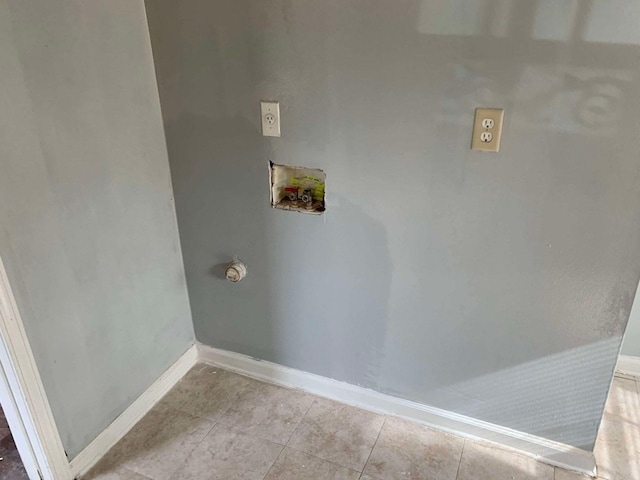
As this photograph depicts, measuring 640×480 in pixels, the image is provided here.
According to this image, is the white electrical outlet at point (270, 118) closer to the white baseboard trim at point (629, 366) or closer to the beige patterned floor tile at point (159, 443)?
the beige patterned floor tile at point (159, 443)

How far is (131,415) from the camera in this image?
181 centimetres

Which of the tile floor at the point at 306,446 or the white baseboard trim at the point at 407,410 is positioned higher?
the white baseboard trim at the point at 407,410

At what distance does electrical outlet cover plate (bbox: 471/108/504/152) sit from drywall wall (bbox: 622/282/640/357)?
44.3 inches

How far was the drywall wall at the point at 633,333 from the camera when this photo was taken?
76.5 inches

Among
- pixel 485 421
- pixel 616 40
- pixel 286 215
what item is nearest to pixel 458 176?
pixel 616 40

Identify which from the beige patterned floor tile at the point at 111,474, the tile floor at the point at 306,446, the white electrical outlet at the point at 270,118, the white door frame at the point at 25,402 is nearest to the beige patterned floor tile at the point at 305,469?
the tile floor at the point at 306,446

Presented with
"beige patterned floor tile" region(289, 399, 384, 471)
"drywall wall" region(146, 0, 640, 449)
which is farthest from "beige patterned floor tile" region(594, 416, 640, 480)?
"beige patterned floor tile" region(289, 399, 384, 471)

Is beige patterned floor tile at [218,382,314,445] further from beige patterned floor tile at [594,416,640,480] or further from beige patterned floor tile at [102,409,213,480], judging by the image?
beige patterned floor tile at [594,416,640,480]

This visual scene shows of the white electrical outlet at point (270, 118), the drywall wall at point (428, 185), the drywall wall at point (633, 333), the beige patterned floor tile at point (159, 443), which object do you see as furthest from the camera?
the drywall wall at point (633, 333)

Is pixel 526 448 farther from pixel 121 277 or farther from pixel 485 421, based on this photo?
pixel 121 277

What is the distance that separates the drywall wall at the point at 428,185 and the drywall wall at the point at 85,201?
4.9 inches

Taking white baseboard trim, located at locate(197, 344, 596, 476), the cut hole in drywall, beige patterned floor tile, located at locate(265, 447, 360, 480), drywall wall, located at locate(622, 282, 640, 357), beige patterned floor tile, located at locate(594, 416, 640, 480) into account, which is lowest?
beige patterned floor tile, located at locate(265, 447, 360, 480)

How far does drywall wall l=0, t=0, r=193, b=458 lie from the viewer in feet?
4.12

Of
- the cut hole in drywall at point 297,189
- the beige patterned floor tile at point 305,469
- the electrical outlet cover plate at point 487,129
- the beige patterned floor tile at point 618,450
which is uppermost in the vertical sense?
the electrical outlet cover plate at point 487,129
